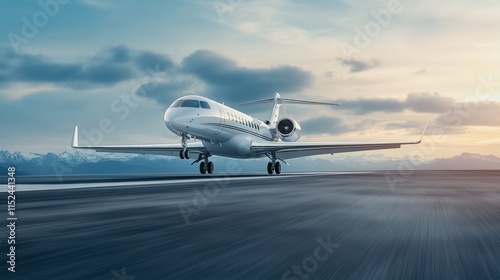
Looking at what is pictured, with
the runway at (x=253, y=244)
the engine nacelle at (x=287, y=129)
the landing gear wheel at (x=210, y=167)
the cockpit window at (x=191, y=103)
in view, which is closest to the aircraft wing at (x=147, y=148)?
the landing gear wheel at (x=210, y=167)

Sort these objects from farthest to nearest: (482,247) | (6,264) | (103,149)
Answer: (103,149), (482,247), (6,264)

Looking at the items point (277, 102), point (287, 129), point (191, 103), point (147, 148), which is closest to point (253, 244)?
point (191, 103)

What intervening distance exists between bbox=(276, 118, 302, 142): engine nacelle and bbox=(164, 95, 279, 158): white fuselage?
2456 mm

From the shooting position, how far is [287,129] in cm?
4391

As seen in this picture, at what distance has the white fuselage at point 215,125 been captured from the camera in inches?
→ 1190

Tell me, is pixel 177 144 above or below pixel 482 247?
above

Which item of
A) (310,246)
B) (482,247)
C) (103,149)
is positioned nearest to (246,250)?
(310,246)

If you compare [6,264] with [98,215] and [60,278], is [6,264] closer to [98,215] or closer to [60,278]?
[60,278]

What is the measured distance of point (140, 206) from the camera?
37.9ft

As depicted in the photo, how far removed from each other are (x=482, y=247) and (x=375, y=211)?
14.7 feet

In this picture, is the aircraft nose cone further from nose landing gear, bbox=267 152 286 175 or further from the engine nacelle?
the engine nacelle

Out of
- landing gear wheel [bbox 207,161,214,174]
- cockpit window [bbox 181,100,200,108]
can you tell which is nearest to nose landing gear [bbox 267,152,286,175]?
landing gear wheel [bbox 207,161,214,174]

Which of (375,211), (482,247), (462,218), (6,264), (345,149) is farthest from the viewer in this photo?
(345,149)

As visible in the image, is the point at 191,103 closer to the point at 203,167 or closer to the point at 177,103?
the point at 177,103
